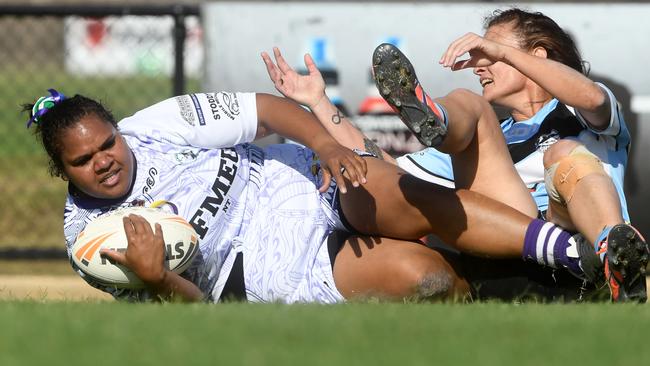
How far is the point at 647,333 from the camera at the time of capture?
3.55 metres

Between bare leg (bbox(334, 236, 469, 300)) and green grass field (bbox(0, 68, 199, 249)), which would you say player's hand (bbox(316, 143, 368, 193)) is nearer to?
bare leg (bbox(334, 236, 469, 300))

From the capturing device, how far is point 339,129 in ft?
19.5

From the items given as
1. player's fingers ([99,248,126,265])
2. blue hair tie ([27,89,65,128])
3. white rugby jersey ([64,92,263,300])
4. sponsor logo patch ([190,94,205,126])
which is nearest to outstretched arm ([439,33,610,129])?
white rugby jersey ([64,92,263,300])

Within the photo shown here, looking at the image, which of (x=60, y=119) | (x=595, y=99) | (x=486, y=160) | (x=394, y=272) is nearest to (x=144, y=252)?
(x=60, y=119)

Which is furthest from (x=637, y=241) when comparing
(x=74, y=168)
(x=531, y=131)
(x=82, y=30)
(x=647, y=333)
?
(x=82, y=30)

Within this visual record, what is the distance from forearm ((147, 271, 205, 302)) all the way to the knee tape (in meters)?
1.59

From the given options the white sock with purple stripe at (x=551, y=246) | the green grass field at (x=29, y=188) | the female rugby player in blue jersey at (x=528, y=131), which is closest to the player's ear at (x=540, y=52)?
the female rugby player in blue jersey at (x=528, y=131)

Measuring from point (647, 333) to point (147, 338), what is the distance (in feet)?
4.96

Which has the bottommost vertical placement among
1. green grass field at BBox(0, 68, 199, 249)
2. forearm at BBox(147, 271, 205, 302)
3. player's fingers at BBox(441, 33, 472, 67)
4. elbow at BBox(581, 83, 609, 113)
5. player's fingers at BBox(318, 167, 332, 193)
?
green grass field at BBox(0, 68, 199, 249)

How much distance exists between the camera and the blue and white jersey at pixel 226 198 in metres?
5.12

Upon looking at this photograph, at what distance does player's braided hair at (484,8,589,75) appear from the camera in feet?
18.6

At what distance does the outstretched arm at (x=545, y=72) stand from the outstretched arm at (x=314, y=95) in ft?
3.32

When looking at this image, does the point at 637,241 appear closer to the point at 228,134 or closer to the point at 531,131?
the point at 531,131

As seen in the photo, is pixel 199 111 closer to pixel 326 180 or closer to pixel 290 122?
pixel 290 122
